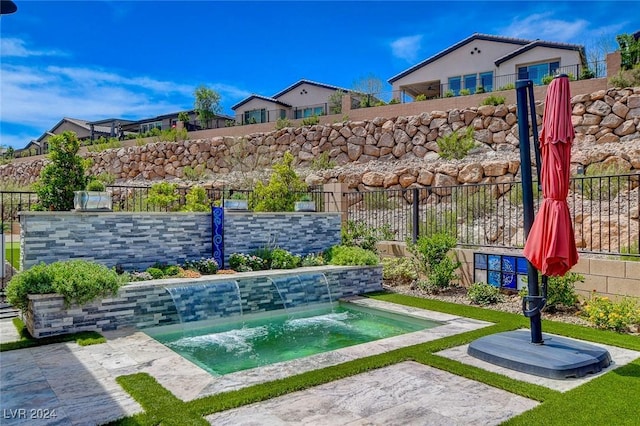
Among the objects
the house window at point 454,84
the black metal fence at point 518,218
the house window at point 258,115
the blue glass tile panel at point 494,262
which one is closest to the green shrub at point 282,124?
the house window at point 258,115

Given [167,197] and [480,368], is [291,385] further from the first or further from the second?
[167,197]

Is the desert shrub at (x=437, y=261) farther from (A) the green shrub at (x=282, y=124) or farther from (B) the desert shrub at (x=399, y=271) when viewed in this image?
(A) the green shrub at (x=282, y=124)

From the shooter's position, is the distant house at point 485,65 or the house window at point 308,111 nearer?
the distant house at point 485,65

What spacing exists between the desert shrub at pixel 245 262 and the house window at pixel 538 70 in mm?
16876

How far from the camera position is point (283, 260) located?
861 cm

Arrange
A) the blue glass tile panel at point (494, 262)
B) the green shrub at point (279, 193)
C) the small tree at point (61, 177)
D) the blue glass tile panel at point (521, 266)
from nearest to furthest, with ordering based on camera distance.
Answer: the blue glass tile panel at point (521, 266), the blue glass tile panel at point (494, 262), the small tree at point (61, 177), the green shrub at point (279, 193)

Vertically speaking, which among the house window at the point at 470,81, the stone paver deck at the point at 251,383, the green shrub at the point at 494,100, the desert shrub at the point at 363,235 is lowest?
the stone paver deck at the point at 251,383

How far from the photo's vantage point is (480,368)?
4289mm

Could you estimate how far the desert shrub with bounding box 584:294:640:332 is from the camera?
18.4ft

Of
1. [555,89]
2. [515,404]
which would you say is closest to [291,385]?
[515,404]

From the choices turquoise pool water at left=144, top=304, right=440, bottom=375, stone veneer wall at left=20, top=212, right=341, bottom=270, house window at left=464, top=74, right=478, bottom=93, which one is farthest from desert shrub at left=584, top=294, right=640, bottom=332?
house window at left=464, top=74, right=478, bottom=93

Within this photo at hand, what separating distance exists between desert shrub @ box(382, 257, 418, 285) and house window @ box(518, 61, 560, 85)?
14639mm

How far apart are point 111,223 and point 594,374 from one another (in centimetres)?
698

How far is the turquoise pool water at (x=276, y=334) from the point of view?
5.06 metres
